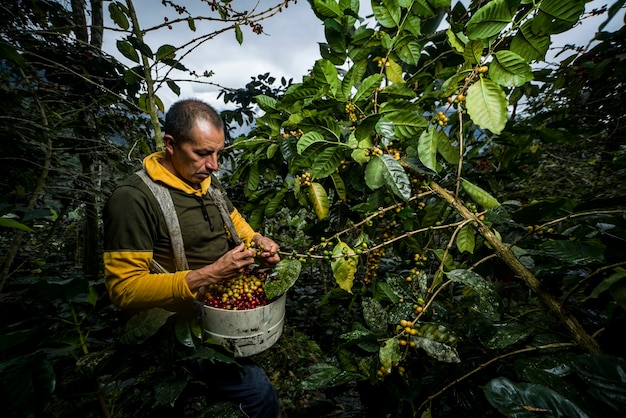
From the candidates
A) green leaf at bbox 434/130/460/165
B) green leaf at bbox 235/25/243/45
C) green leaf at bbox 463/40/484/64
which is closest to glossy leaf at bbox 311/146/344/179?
green leaf at bbox 434/130/460/165

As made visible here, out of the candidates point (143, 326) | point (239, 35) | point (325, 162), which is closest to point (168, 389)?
point (143, 326)

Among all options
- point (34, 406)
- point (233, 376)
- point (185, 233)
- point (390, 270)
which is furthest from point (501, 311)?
point (390, 270)

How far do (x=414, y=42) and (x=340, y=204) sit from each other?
852mm

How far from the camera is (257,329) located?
1394 mm

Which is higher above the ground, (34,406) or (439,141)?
(439,141)

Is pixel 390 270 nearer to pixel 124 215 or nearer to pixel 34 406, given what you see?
pixel 124 215

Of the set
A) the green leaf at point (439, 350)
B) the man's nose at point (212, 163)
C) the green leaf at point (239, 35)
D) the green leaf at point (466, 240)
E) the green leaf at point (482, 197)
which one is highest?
the green leaf at point (239, 35)

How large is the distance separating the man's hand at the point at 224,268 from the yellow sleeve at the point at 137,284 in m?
0.04

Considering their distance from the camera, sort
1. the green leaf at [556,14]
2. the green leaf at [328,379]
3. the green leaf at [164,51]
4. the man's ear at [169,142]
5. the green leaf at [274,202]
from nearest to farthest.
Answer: the green leaf at [556,14] → the green leaf at [328,379] → the green leaf at [274,202] → the man's ear at [169,142] → the green leaf at [164,51]

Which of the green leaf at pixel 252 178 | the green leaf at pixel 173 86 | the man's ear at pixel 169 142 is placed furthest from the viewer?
the green leaf at pixel 173 86

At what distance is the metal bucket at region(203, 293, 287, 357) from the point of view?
1.34m

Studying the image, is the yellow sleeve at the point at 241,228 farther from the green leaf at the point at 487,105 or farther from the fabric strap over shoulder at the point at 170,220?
the green leaf at the point at 487,105

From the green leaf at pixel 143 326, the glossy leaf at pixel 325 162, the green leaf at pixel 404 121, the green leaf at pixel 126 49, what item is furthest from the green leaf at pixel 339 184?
the green leaf at pixel 126 49

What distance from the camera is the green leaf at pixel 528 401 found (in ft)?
1.84
